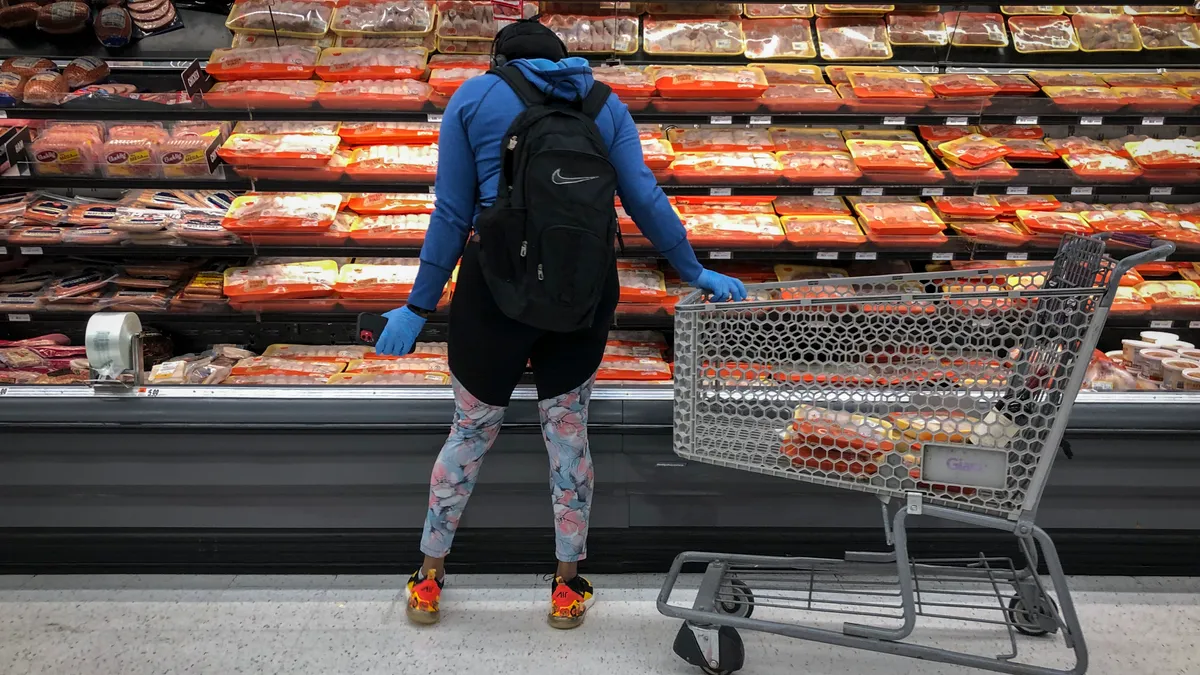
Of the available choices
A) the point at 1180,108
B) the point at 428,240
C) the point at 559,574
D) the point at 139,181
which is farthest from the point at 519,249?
the point at 1180,108

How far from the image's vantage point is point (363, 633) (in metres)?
2.49

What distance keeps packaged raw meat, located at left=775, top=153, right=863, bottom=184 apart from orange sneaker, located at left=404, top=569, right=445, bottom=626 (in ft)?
5.92

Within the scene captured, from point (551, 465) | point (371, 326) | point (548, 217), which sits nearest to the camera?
point (548, 217)

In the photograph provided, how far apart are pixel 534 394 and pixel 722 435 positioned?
688 mm

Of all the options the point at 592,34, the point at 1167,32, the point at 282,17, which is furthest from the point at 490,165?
the point at 1167,32

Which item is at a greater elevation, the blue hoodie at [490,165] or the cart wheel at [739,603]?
the blue hoodie at [490,165]

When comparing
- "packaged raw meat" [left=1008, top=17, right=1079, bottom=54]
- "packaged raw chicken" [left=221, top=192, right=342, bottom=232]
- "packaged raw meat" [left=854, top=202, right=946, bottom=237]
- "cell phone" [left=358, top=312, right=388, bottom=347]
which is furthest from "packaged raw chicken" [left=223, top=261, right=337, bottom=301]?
"packaged raw meat" [left=1008, top=17, right=1079, bottom=54]

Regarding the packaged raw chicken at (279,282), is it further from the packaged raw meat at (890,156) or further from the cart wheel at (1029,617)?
the cart wheel at (1029,617)

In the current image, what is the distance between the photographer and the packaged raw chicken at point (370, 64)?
3.07 m

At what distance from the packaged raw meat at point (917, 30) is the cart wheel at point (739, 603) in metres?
2.12

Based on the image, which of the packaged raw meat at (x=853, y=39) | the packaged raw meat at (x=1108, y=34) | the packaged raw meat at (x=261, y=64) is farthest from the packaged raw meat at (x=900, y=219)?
the packaged raw meat at (x=261, y=64)

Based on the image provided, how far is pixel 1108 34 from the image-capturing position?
129 inches

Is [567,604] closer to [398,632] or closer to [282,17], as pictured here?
[398,632]

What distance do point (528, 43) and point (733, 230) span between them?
4.06ft
